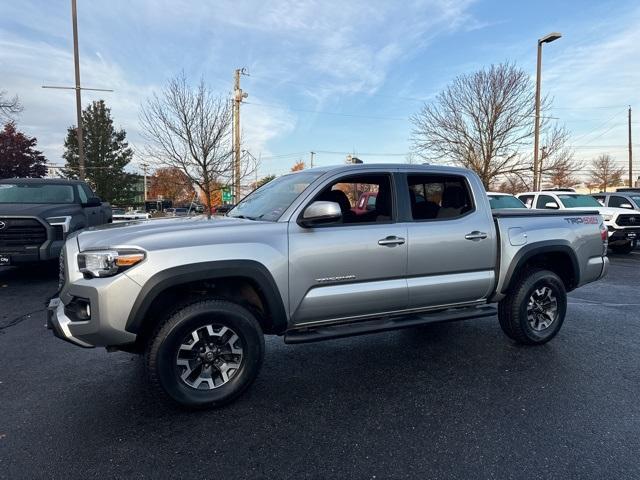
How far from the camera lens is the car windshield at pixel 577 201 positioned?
485 inches

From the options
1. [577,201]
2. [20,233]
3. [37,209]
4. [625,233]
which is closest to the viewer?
[20,233]

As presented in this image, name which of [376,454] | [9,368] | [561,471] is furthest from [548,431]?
[9,368]

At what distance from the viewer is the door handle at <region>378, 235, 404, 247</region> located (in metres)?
3.50

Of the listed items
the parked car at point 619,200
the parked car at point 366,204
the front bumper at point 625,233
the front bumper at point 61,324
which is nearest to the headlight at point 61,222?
the front bumper at point 61,324

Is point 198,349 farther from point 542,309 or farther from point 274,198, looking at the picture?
point 542,309

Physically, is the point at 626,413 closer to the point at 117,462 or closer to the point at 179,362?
the point at 179,362

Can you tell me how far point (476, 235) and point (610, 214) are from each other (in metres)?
10.7

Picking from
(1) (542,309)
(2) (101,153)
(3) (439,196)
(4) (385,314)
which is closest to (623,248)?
(1) (542,309)

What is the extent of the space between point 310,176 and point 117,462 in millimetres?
2616

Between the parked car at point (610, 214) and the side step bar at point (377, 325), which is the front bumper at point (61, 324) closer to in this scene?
the side step bar at point (377, 325)

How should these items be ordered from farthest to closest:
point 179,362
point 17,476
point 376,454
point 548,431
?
point 179,362, point 548,431, point 376,454, point 17,476

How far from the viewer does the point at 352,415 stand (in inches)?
117

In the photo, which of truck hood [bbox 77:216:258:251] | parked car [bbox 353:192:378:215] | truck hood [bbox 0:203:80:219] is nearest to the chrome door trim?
truck hood [bbox 77:216:258:251]

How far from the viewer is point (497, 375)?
366 centimetres
